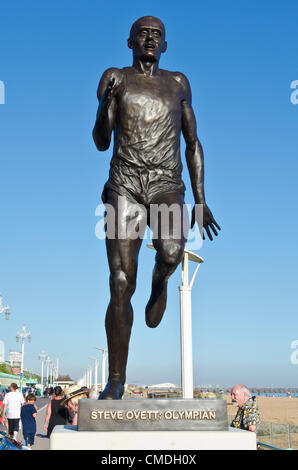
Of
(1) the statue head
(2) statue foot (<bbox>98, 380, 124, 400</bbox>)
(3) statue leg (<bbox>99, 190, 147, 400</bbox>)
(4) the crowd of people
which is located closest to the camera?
(2) statue foot (<bbox>98, 380, 124, 400</bbox>)

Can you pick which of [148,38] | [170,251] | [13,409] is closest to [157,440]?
[170,251]

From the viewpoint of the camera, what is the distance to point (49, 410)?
38.1 ft

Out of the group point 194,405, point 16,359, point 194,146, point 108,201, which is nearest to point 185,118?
point 194,146

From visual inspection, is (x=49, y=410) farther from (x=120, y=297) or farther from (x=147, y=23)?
(x=147, y=23)

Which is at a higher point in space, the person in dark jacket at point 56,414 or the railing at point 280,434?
the person in dark jacket at point 56,414

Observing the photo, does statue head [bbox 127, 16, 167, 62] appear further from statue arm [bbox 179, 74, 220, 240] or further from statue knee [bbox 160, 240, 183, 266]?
statue knee [bbox 160, 240, 183, 266]

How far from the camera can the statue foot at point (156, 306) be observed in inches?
190

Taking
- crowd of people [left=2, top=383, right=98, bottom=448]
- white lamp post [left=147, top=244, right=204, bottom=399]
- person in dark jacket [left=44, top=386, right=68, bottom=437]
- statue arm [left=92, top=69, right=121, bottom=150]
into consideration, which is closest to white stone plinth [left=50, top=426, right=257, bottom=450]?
statue arm [left=92, top=69, right=121, bottom=150]

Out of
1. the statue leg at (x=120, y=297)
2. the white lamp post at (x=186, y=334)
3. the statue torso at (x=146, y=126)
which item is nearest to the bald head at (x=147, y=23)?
the statue torso at (x=146, y=126)

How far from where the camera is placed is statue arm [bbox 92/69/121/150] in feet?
15.5

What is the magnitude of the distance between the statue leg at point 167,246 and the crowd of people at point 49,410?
18.4 ft

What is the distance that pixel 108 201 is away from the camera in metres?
4.68

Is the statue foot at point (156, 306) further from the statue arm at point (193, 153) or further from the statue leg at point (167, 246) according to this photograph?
the statue arm at point (193, 153)
